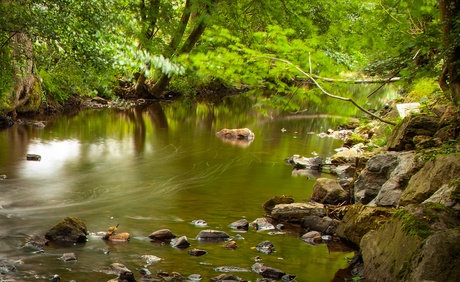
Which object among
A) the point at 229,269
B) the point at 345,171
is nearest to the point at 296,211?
the point at 229,269

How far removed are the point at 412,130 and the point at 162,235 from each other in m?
5.40

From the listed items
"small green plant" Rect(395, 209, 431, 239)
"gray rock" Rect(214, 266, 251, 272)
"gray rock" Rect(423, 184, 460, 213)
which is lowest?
"gray rock" Rect(214, 266, 251, 272)

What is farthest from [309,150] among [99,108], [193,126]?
[99,108]

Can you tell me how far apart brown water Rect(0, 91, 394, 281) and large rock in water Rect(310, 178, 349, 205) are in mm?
409

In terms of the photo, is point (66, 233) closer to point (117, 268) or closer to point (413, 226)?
point (117, 268)

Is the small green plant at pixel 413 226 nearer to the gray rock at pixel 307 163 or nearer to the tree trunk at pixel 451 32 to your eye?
the tree trunk at pixel 451 32

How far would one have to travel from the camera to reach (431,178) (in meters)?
5.93

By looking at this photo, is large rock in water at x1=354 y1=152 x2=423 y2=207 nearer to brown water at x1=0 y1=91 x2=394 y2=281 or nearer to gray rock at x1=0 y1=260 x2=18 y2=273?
brown water at x1=0 y1=91 x2=394 y2=281

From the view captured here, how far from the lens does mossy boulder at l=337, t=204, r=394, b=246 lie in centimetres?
599

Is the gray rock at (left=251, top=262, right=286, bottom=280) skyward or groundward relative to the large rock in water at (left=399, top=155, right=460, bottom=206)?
groundward

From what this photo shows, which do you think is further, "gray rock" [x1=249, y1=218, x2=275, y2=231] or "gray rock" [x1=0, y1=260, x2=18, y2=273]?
"gray rock" [x1=249, y1=218, x2=275, y2=231]

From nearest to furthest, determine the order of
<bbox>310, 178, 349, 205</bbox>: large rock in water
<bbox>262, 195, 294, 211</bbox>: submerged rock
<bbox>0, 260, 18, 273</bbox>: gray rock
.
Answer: <bbox>0, 260, 18, 273</bbox>: gray rock < <bbox>262, 195, 294, 211</bbox>: submerged rock < <bbox>310, 178, 349, 205</bbox>: large rock in water

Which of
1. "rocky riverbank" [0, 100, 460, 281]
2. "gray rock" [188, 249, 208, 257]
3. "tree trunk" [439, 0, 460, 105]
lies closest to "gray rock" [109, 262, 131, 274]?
"rocky riverbank" [0, 100, 460, 281]

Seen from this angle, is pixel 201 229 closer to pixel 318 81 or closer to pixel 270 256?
pixel 270 256
